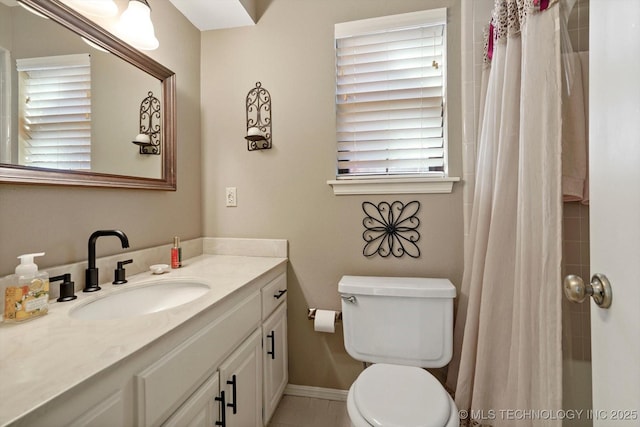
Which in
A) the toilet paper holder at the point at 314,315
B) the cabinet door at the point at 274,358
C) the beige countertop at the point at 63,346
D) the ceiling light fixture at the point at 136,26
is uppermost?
the ceiling light fixture at the point at 136,26

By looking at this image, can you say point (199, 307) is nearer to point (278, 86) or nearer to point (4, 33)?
point (4, 33)

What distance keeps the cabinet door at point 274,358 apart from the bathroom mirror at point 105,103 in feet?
2.98

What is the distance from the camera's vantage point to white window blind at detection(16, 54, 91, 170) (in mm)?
874

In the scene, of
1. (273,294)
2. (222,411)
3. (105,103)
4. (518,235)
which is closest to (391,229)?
(518,235)

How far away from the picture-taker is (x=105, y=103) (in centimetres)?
112

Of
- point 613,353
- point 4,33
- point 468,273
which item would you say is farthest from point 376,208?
point 4,33

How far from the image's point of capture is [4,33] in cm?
82

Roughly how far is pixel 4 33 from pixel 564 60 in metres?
1.87

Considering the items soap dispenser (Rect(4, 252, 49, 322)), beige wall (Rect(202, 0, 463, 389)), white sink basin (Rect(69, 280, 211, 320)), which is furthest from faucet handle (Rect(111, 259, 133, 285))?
beige wall (Rect(202, 0, 463, 389))

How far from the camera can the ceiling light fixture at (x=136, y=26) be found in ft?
3.81

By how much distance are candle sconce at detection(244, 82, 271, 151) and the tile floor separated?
151 centimetres

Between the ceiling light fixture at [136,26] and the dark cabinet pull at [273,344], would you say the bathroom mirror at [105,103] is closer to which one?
the ceiling light fixture at [136,26]

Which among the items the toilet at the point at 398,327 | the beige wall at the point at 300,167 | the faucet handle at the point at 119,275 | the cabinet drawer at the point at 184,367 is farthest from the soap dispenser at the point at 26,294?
the toilet at the point at 398,327

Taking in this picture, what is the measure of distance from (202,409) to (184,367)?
20cm
